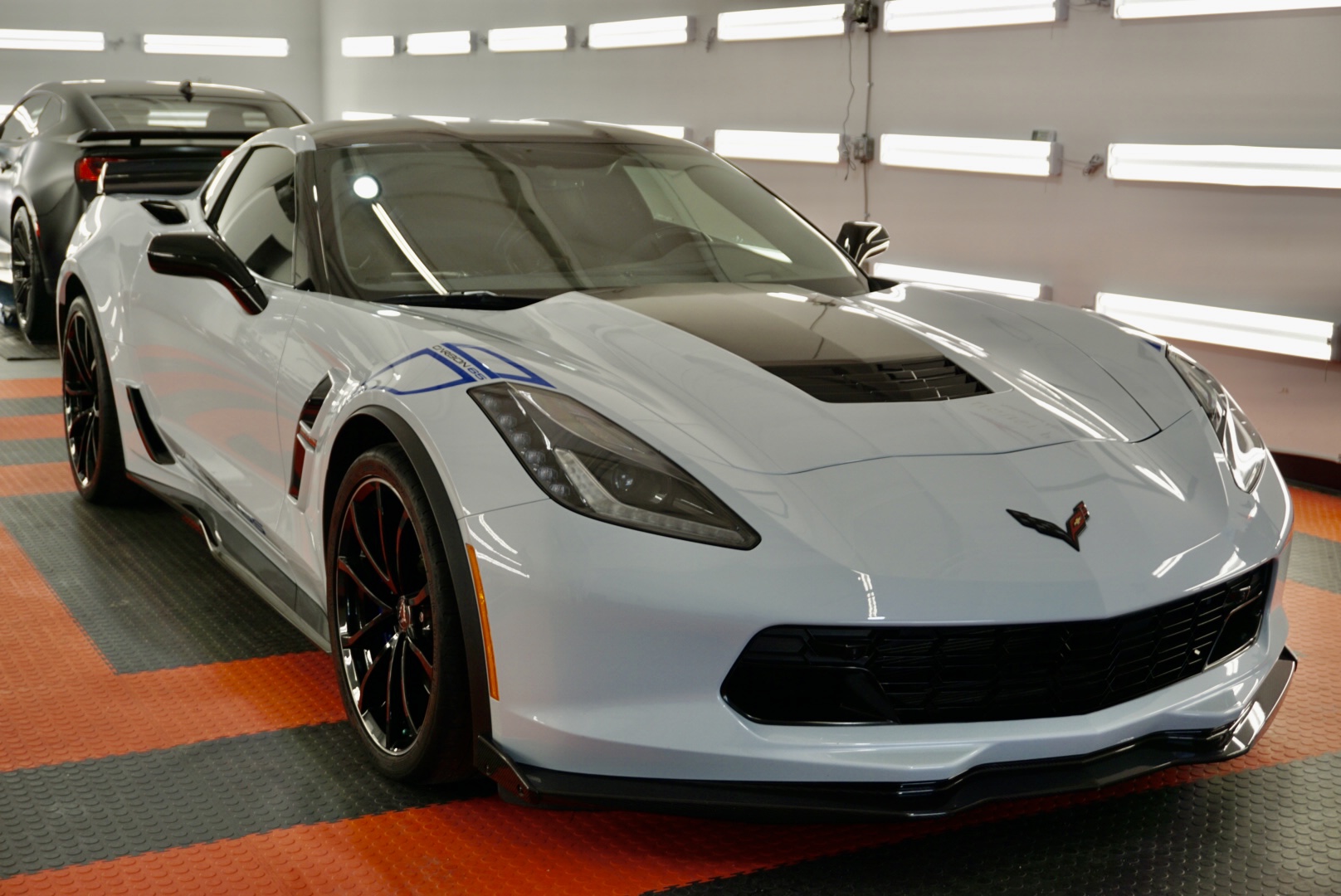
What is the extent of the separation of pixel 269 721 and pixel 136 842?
490 mm

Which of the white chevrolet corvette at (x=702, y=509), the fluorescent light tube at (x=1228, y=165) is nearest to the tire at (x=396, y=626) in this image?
the white chevrolet corvette at (x=702, y=509)

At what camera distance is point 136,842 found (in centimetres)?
212

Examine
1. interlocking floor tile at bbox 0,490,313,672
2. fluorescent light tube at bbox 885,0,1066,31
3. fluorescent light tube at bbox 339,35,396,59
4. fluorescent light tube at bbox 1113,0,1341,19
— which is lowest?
interlocking floor tile at bbox 0,490,313,672

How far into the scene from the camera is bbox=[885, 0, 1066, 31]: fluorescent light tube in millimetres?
5637

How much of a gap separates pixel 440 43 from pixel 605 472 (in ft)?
33.4

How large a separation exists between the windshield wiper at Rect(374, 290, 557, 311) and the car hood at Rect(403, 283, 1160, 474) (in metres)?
0.04

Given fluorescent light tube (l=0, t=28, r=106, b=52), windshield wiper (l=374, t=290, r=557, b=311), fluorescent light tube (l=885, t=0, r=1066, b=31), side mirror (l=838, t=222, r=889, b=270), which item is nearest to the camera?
windshield wiper (l=374, t=290, r=557, b=311)

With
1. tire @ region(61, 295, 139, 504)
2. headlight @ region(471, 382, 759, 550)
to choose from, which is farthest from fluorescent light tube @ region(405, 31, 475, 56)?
headlight @ region(471, 382, 759, 550)

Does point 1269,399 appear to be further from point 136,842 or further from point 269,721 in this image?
point 136,842

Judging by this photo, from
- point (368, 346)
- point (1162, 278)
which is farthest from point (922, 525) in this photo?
point (1162, 278)

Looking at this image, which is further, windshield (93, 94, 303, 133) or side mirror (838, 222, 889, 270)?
windshield (93, 94, 303, 133)

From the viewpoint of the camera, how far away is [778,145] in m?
7.39

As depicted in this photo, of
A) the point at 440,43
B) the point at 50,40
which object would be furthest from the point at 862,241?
the point at 50,40

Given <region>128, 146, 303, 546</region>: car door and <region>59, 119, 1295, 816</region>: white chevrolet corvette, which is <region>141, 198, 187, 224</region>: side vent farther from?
<region>59, 119, 1295, 816</region>: white chevrolet corvette
